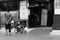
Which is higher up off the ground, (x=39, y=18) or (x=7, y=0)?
(x=7, y=0)

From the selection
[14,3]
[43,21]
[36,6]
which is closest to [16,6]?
[14,3]

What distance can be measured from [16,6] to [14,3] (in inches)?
14.6

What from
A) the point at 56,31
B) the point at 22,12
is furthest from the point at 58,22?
the point at 22,12

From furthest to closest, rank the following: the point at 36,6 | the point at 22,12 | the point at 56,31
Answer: the point at 36,6 → the point at 22,12 → the point at 56,31

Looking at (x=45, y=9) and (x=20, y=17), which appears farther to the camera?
(x=45, y=9)

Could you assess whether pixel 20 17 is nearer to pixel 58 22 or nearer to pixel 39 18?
pixel 39 18

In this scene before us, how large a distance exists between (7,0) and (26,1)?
1902 mm

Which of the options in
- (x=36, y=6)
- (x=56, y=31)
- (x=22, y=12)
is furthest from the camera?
(x=36, y=6)

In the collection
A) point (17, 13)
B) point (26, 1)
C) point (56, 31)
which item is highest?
point (26, 1)

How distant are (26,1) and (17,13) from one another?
1.50 m

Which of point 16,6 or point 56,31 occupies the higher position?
point 16,6

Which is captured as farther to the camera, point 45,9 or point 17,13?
point 45,9

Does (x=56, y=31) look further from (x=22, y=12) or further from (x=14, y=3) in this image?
(x=14, y=3)

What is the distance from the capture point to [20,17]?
18.2 meters
